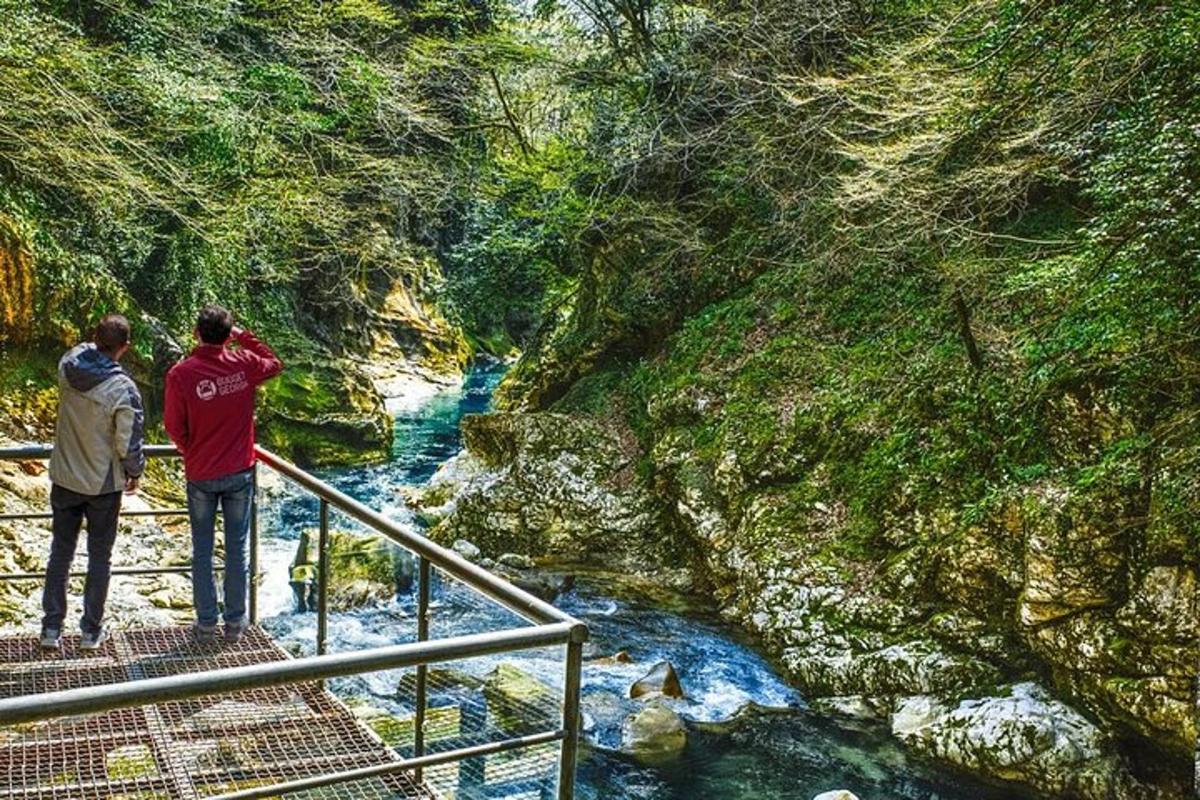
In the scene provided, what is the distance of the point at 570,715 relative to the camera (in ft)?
10.0

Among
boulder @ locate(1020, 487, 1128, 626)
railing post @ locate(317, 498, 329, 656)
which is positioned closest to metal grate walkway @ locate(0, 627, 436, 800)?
railing post @ locate(317, 498, 329, 656)

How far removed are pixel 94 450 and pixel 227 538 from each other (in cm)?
83

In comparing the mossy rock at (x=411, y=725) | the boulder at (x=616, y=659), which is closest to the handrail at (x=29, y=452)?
the mossy rock at (x=411, y=725)

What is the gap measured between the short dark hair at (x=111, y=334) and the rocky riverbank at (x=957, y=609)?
294 inches

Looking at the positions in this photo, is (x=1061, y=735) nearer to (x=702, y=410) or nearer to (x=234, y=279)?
(x=702, y=410)

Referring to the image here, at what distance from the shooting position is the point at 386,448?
75.5 ft

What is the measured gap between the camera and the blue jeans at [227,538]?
211 inches

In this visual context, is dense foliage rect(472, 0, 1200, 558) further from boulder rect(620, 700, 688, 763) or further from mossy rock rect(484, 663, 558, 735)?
mossy rock rect(484, 663, 558, 735)

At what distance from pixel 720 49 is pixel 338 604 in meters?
11.3

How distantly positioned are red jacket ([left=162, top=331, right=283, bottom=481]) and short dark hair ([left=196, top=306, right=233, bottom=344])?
4 centimetres

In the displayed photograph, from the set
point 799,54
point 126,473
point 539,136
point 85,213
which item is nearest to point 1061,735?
point 126,473

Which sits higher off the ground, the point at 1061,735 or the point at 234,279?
the point at 234,279

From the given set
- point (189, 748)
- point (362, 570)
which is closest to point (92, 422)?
point (189, 748)

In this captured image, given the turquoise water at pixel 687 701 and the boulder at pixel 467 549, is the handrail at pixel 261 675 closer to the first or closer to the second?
the turquoise water at pixel 687 701
